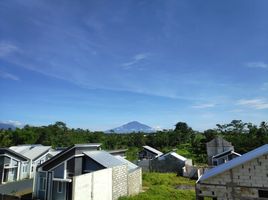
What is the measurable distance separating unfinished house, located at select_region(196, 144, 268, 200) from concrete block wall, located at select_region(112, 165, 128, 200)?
8088 millimetres

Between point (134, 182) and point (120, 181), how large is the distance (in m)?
2.54

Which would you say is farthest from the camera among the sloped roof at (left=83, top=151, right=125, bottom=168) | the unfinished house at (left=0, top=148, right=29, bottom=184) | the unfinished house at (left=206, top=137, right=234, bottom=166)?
the unfinished house at (left=206, top=137, right=234, bottom=166)

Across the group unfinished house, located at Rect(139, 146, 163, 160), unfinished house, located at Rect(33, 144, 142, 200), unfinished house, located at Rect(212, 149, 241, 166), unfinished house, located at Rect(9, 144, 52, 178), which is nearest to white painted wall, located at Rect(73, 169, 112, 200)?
unfinished house, located at Rect(33, 144, 142, 200)

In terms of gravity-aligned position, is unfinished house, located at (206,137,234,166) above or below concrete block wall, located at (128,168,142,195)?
above

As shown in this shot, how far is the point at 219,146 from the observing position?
141 feet

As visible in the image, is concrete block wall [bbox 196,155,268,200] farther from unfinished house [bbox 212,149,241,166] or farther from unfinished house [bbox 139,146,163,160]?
unfinished house [bbox 139,146,163,160]

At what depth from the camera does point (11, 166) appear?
96.1 feet

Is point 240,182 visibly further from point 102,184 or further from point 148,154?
point 148,154

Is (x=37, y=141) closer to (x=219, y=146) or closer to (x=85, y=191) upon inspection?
(x=219, y=146)

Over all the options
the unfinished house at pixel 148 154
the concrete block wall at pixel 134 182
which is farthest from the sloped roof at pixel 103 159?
the unfinished house at pixel 148 154

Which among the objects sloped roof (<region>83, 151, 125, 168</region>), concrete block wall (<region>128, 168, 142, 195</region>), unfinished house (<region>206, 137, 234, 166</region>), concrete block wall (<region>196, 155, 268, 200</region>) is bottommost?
→ concrete block wall (<region>128, 168, 142, 195</region>)

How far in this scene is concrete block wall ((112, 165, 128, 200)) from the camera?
1786 centimetres

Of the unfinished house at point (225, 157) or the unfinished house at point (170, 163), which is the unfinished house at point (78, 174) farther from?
the unfinished house at point (225, 157)

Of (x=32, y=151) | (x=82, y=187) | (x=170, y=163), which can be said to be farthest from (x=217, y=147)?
(x=82, y=187)
